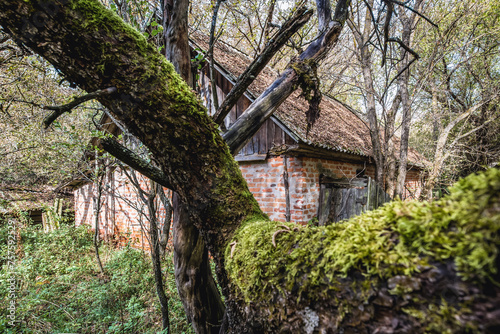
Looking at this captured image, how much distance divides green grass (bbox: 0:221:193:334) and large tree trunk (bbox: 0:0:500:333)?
2864 millimetres

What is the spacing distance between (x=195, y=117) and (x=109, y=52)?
511 mm

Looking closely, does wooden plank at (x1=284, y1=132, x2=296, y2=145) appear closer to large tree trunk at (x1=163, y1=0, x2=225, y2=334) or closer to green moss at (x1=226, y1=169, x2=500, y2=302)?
large tree trunk at (x1=163, y1=0, x2=225, y2=334)

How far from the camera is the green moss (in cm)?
52

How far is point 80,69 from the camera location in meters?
1.25

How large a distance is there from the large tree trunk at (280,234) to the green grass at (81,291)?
2864 mm

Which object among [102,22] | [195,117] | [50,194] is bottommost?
[50,194]

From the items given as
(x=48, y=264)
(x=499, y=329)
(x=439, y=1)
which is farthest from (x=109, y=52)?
(x=439, y=1)

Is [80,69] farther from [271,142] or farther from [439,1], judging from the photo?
[439,1]

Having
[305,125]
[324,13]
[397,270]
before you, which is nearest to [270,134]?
[305,125]

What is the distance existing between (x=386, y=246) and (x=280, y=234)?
18.4 inches

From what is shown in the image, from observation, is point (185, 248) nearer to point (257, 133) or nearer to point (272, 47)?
point (272, 47)

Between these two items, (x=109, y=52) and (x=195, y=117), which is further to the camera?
(x=195, y=117)

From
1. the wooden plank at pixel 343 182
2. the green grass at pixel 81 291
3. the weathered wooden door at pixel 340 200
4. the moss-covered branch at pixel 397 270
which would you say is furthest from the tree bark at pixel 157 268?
the wooden plank at pixel 343 182

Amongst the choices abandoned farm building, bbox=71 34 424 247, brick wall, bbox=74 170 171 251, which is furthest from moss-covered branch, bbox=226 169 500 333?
brick wall, bbox=74 170 171 251
